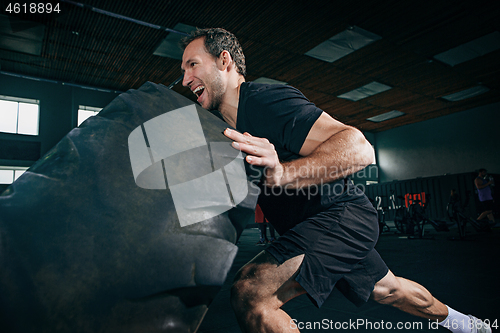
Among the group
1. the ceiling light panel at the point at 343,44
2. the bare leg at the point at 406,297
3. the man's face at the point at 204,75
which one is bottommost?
the bare leg at the point at 406,297

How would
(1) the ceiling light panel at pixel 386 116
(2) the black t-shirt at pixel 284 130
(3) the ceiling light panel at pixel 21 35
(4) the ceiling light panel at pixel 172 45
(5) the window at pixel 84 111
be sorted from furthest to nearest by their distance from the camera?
(1) the ceiling light panel at pixel 386 116
(5) the window at pixel 84 111
(4) the ceiling light panel at pixel 172 45
(3) the ceiling light panel at pixel 21 35
(2) the black t-shirt at pixel 284 130

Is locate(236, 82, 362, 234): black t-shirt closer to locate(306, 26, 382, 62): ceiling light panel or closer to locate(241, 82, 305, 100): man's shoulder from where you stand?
locate(241, 82, 305, 100): man's shoulder

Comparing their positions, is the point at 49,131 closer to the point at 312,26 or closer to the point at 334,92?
the point at 312,26

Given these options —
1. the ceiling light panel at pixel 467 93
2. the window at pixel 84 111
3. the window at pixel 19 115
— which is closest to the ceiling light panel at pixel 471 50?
the ceiling light panel at pixel 467 93

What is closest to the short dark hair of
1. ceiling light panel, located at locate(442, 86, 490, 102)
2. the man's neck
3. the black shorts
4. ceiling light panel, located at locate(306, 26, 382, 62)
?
the man's neck

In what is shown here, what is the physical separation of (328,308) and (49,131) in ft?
26.9

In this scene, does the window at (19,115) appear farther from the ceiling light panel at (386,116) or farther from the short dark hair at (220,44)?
the ceiling light panel at (386,116)

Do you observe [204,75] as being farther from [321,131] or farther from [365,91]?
[365,91]

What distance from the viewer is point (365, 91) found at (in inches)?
338

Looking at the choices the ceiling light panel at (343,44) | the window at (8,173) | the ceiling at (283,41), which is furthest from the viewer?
the window at (8,173)

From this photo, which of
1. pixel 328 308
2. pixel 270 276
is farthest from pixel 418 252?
pixel 270 276

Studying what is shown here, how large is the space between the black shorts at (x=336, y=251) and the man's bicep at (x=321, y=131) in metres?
0.31

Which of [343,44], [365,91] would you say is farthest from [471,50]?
[343,44]
